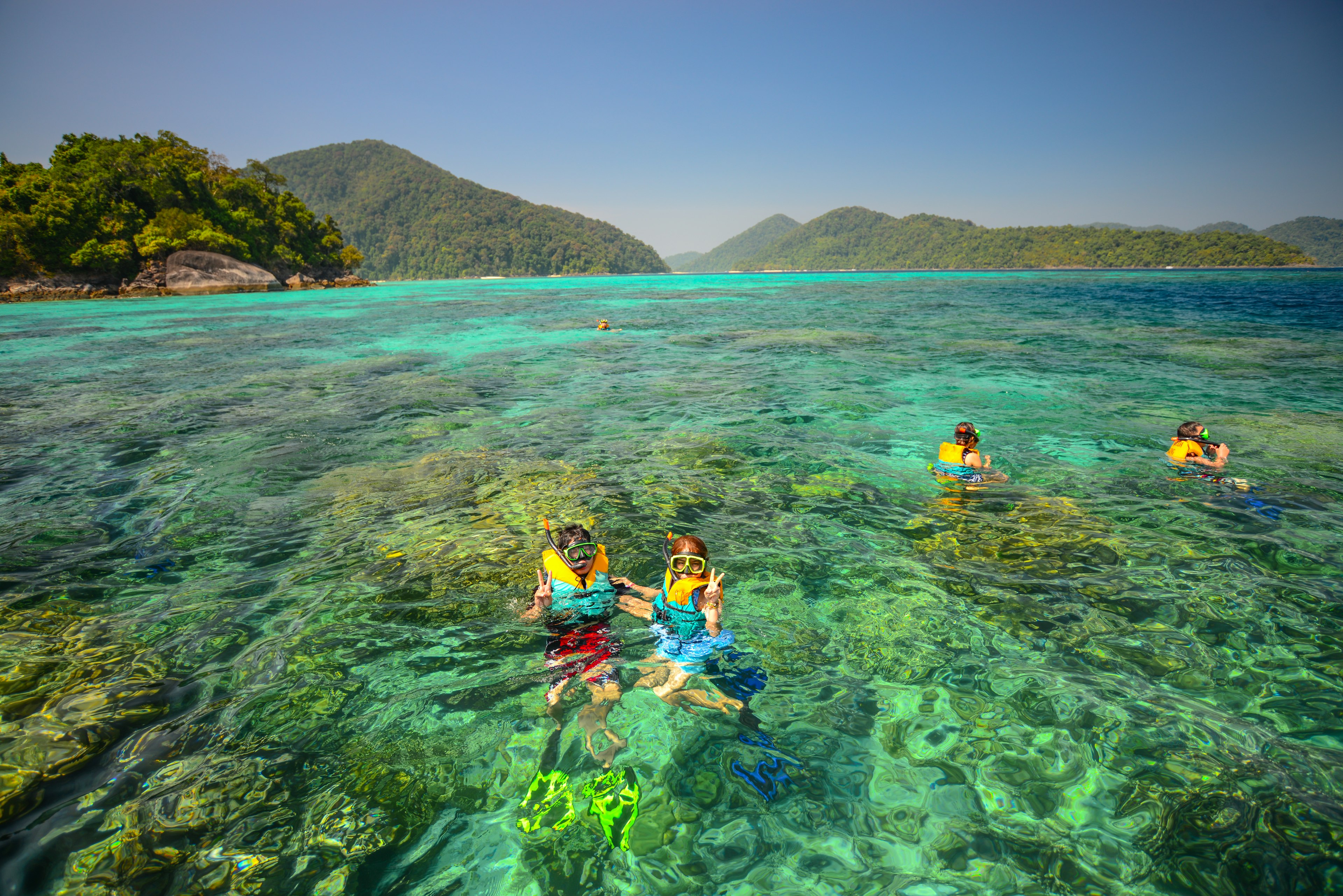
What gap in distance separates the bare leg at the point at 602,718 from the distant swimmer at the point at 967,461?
22.4 feet

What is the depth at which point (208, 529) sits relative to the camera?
7574 millimetres

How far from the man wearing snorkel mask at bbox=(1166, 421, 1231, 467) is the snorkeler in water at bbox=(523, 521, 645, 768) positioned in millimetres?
9469

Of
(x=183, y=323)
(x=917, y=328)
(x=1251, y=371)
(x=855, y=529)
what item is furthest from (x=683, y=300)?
(x=855, y=529)

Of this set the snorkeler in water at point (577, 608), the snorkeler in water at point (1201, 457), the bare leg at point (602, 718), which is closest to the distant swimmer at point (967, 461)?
the snorkeler in water at point (1201, 457)

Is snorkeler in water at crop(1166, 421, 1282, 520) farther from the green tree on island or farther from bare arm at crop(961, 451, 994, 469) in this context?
the green tree on island

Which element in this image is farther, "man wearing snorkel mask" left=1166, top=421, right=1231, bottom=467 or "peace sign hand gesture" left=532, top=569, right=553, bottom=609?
"man wearing snorkel mask" left=1166, top=421, right=1231, bottom=467

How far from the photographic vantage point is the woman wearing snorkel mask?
455cm

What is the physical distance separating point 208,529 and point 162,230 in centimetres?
8800

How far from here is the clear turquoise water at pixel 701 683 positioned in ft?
10.8

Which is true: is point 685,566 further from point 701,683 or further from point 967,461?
point 967,461

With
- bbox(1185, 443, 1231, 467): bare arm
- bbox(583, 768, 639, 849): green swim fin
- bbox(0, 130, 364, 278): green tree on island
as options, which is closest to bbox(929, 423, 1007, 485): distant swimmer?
bbox(1185, 443, 1231, 467): bare arm

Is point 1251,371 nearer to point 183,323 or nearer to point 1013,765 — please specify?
point 1013,765

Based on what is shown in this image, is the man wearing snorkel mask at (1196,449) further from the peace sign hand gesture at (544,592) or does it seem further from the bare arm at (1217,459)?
the peace sign hand gesture at (544,592)

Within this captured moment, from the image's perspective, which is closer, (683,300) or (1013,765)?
(1013,765)
